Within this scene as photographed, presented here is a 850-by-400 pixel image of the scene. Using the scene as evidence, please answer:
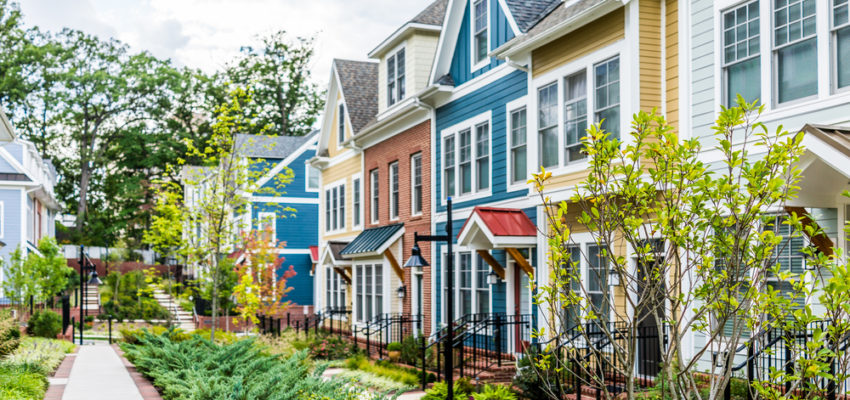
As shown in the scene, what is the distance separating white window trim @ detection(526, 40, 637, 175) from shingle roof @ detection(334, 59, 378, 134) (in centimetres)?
1189

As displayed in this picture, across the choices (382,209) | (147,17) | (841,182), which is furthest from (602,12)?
(147,17)

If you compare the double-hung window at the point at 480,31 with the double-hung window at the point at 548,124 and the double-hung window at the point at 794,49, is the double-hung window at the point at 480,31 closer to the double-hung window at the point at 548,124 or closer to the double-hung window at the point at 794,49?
the double-hung window at the point at 548,124

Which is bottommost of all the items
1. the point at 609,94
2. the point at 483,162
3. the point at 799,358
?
the point at 799,358

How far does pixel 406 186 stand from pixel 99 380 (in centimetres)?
964

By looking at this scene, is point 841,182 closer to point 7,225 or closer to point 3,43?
point 7,225

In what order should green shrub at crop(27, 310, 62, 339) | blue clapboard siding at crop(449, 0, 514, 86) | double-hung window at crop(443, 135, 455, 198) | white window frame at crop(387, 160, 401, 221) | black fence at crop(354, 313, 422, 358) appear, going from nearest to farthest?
blue clapboard siding at crop(449, 0, 514, 86), double-hung window at crop(443, 135, 455, 198), black fence at crop(354, 313, 422, 358), white window frame at crop(387, 160, 401, 221), green shrub at crop(27, 310, 62, 339)

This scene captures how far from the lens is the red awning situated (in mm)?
16906

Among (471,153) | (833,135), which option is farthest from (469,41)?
(833,135)

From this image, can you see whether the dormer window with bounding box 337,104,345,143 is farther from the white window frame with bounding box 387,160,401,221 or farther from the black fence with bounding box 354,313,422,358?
the black fence with bounding box 354,313,422,358

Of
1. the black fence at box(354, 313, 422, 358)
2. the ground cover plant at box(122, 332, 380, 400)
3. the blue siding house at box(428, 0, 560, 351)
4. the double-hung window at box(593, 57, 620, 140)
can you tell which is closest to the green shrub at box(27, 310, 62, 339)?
the ground cover plant at box(122, 332, 380, 400)

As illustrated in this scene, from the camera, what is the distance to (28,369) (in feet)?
53.7

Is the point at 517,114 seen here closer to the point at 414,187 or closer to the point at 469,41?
the point at 469,41

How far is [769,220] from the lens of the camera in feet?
19.7

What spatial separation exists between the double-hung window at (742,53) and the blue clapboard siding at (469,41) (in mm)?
6451
